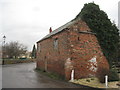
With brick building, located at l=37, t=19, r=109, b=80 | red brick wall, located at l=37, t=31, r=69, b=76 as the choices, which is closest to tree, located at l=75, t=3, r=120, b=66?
brick building, located at l=37, t=19, r=109, b=80

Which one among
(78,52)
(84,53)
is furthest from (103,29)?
(78,52)

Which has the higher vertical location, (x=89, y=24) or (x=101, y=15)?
(x=101, y=15)

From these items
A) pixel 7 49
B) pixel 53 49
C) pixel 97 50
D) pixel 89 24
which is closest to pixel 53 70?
pixel 53 49

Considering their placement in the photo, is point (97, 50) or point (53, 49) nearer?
point (97, 50)

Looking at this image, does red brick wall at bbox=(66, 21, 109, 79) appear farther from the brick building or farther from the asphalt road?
the asphalt road

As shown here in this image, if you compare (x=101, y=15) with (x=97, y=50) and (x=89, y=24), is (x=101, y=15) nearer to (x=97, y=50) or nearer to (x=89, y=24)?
(x=89, y=24)

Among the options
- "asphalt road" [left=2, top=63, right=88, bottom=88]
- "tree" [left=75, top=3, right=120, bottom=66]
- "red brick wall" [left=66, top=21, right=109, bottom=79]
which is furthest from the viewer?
"tree" [left=75, top=3, right=120, bottom=66]

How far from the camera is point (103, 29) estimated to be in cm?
1412

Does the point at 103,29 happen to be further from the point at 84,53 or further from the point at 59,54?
the point at 59,54

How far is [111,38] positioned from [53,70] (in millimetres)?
7711

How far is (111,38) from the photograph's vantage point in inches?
564

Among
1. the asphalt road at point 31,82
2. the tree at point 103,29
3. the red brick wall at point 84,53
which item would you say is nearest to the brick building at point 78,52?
the red brick wall at point 84,53

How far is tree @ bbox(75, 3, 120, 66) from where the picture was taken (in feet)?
46.2

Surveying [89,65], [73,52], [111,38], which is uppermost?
[111,38]
